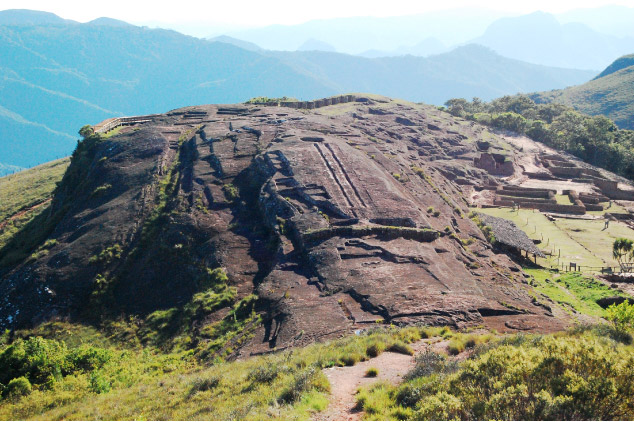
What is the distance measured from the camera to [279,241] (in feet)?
84.4

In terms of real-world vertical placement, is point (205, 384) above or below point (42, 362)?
below

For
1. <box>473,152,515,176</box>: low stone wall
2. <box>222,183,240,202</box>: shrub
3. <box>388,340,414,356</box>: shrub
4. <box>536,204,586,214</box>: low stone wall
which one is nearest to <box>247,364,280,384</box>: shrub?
<box>388,340,414,356</box>: shrub

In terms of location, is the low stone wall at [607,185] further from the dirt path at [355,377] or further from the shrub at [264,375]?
the shrub at [264,375]

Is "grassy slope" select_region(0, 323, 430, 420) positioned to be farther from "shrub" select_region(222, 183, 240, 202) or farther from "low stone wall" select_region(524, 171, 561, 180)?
"low stone wall" select_region(524, 171, 561, 180)

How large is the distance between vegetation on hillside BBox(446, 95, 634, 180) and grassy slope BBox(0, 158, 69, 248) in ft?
253

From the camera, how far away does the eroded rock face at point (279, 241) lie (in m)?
20.6

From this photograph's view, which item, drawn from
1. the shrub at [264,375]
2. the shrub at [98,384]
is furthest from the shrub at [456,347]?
the shrub at [98,384]

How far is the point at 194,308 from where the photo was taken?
2227cm

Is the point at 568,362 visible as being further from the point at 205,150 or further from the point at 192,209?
the point at 205,150

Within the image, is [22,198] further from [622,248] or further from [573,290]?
[622,248]

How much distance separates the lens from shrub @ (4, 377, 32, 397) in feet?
51.1

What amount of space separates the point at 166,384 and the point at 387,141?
4838cm

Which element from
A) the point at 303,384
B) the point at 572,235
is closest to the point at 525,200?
the point at 572,235

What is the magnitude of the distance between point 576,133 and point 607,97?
82.2 m
